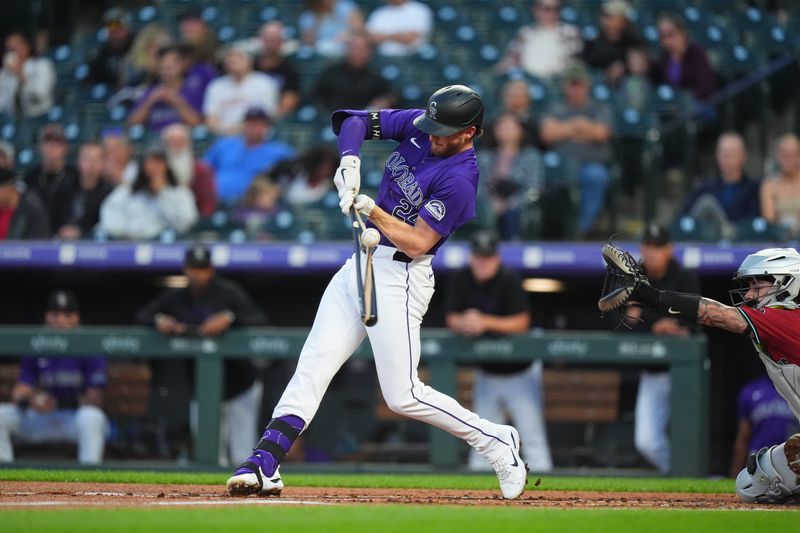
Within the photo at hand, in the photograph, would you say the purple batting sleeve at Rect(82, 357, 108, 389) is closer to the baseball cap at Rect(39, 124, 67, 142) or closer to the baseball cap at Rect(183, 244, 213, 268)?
the baseball cap at Rect(183, 244, 213, 268)

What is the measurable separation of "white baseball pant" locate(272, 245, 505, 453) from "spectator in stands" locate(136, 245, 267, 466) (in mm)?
2780

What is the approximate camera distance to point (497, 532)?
4039 mm

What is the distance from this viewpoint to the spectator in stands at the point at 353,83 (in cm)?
1033

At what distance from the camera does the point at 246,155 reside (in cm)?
1002

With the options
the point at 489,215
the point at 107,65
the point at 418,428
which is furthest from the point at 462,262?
the point at 107,65

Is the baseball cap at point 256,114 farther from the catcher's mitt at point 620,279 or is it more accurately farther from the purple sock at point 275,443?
the catcher's mitt at point 620,279

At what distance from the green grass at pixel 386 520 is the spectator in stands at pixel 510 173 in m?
4.37

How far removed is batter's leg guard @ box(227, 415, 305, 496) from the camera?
502 centimetres

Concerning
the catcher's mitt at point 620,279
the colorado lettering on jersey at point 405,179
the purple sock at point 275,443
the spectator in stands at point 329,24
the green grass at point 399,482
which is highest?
the spectator in stands at point 329,24

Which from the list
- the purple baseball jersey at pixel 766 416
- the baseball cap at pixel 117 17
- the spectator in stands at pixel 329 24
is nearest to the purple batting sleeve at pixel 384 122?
the purple baseball jersey at pixel 766 416

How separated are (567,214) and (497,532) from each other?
5.23 metres

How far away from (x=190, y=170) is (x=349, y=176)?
16.0 feet

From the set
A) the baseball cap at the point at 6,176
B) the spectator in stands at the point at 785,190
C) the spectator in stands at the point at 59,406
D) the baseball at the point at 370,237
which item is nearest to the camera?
the baseball at the point at 370,237

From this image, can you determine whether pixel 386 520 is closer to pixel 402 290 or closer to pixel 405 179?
pixel 402 290
